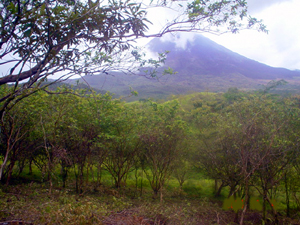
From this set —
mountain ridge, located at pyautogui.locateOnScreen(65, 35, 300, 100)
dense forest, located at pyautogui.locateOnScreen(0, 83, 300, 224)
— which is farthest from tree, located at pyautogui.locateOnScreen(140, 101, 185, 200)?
mountain ridge, located at pyautogui.locateOnScreen(65, 35, 300, 100)

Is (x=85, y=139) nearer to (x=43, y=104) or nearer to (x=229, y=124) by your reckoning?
(x=43, y=104)

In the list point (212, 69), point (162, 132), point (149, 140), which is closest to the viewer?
point (149, 140)

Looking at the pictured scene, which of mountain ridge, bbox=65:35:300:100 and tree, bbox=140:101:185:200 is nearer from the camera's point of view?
tree, bbox=140:101:185:200

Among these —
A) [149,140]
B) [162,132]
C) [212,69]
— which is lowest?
[149,140]

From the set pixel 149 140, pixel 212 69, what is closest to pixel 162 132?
pixel 149 140

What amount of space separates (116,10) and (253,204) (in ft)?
46.5

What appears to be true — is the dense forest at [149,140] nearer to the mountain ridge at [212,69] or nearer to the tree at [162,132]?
the tree at [162,132]

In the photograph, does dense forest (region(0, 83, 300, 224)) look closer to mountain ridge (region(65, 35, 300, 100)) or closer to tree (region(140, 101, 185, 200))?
tree (region(140, 101, 185, 200))

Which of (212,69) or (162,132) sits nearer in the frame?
(162,132)

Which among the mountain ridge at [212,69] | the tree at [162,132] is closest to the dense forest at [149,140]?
the tree at [162,132]

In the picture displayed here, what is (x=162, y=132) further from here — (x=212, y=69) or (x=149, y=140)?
(x=212, y=69)

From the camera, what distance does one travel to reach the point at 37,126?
26.6 feet

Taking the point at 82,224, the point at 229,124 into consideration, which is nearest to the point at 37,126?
the point at 82,224

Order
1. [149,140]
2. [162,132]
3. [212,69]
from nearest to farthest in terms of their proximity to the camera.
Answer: [149,140]
[162,132]
[212,69]
